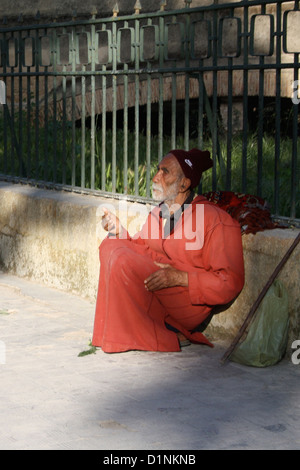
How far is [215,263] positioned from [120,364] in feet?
2.41

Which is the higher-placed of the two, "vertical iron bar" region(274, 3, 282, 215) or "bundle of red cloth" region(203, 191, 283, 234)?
"vertical iron bar" region(274, 3, 282, 215)

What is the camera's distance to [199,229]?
521 centimetres

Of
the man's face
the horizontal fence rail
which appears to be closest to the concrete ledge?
the horizontal fence rail

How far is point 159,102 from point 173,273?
1.62 meters

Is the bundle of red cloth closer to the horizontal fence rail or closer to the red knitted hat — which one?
the horizontal fence rail

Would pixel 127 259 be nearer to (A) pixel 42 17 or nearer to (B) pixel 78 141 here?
(B) pixel 78 141

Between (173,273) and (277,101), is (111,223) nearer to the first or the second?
(173,273)

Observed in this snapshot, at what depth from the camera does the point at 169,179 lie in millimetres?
5387

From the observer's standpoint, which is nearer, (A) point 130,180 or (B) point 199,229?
(B) point 199,229

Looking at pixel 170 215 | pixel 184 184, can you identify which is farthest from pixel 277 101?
pixel 170 215

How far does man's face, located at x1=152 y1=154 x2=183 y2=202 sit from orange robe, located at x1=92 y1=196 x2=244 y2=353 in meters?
0.13

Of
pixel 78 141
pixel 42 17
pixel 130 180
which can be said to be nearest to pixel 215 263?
pixel 130 180

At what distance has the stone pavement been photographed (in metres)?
3.99

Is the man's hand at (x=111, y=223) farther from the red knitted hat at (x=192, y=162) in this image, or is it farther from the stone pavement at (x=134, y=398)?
the stone pavement at (x=134, y=398)
